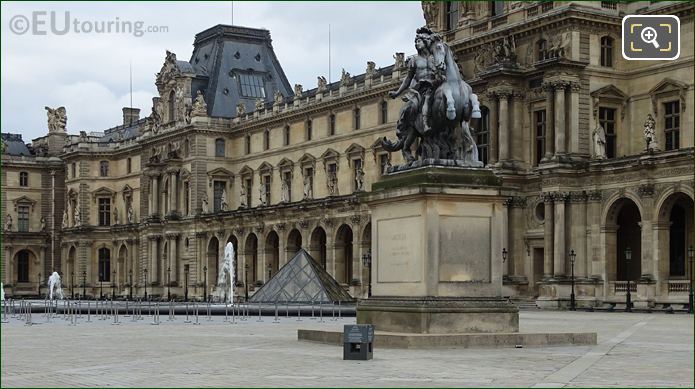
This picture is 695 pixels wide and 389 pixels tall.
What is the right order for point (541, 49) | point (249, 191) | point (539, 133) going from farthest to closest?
point (249, 191) < point (539, 133) < point (541, 49)

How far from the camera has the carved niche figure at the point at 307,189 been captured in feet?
300

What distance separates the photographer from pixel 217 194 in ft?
352

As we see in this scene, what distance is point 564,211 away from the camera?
208 feet

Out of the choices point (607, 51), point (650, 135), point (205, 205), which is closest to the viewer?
point (650, 135)

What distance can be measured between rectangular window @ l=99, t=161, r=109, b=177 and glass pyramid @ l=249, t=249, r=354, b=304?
7084cm

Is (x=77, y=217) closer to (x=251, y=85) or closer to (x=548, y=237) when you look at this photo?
(x=251, y=85)

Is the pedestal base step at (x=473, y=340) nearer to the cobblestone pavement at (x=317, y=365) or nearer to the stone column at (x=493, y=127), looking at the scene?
the cobblestone pavement at (x=317, y=365)

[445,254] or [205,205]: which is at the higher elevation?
[205,205]

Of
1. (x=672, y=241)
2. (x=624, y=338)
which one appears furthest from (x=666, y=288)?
(x=624, y=338)

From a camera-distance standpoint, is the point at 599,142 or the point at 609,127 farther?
the point at 609,127

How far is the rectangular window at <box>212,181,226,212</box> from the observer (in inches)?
4209

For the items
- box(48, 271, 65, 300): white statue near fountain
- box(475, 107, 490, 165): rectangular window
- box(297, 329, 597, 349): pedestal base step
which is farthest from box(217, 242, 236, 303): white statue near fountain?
box(297, 329, 597, 349): pedestal base step

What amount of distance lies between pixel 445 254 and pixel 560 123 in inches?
1647

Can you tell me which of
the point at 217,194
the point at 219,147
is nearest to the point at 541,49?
the point at 217,194
